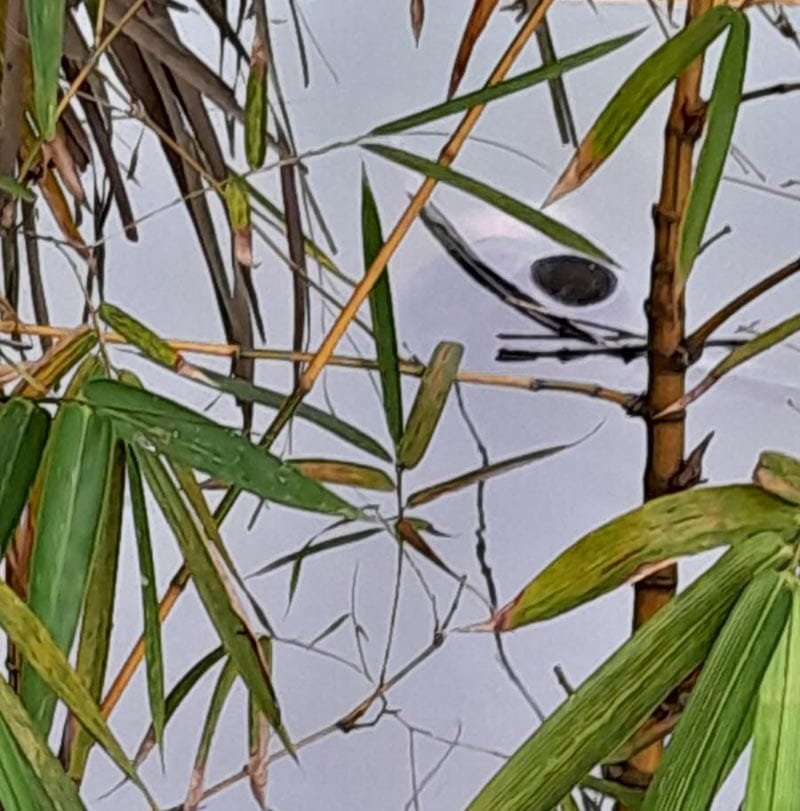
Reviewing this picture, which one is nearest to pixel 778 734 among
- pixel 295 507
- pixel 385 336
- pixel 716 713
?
pixel 716 713

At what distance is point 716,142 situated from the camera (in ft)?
1.46

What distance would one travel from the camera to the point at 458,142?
1.85ft

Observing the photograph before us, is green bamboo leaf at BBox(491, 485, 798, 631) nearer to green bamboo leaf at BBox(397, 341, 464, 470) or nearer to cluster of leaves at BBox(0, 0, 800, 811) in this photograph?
cluster of leaves at BBox(0, 0, 800, 811)

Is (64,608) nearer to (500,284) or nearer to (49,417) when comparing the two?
(49,417)

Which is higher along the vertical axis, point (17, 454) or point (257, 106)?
point (257, 106)

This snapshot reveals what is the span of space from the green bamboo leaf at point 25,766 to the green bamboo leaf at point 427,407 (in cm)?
26

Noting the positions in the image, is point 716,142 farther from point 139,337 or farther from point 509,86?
point 139,337

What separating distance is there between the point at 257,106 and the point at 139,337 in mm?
140

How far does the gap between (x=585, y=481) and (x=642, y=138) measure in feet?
1.37

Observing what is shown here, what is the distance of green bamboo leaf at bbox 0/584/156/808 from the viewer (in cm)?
42

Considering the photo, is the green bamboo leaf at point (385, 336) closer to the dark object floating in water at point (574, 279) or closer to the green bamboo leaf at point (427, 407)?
Result: the green bamboo leaf at point (427, 407)

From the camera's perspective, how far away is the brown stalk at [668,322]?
53cm

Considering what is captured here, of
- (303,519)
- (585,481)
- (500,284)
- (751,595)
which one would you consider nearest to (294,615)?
(303,519)

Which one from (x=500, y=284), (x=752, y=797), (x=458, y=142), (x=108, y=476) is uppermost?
(x=500, y=284)
